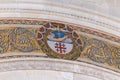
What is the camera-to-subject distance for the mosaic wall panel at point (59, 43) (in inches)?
205

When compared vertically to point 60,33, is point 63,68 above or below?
below

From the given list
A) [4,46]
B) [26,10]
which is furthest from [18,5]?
[4,46]

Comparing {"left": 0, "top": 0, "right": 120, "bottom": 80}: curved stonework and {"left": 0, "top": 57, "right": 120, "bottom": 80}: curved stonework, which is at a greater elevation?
{"left": 0, "top": 0, "right": 120, "bottom": 80}: curved stonework

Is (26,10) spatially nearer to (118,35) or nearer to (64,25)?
(64,25)

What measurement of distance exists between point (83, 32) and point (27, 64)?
0.77 meters

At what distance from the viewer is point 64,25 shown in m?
5.28

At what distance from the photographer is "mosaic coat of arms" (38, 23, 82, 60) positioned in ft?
17.3

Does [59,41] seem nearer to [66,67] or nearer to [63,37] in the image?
[63,37]

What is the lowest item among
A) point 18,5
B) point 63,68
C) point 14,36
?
point 63,68

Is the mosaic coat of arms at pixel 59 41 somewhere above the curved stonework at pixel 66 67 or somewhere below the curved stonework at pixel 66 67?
above

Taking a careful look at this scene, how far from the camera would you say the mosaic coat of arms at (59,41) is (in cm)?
528

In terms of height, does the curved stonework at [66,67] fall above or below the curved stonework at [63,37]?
below

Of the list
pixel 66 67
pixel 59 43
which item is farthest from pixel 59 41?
pixel 66 67

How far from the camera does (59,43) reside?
209 inches
